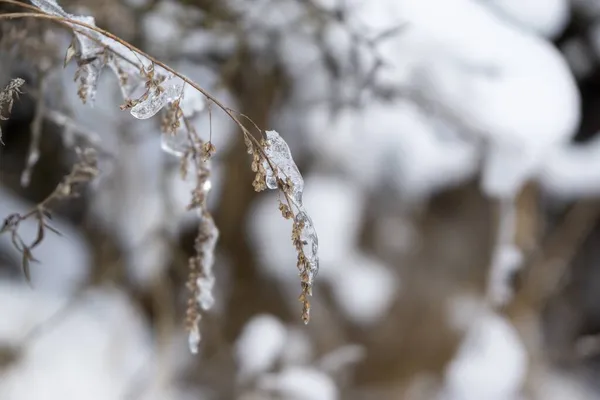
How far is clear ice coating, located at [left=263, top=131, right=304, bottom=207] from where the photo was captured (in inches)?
27.4

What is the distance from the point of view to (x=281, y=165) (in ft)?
2.30

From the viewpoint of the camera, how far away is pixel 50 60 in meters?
1.10

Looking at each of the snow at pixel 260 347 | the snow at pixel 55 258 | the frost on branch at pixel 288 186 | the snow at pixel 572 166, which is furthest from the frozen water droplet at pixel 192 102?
the snow at pixel 572 166

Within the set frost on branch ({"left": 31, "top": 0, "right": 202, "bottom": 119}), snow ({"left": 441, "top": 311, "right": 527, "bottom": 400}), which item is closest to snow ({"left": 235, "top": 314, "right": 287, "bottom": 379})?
snow ({"left": 441, "top": 311, "right": 527, "bottom": 400})

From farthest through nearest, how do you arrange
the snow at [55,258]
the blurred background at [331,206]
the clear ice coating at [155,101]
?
1. the snow at [55,258]
2. the blurred background at [331,206]
3. the clear ice coating at [155,101]

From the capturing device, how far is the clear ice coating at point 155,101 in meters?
0.66

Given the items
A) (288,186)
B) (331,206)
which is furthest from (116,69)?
(331,206)

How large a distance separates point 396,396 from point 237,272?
1.98 ft

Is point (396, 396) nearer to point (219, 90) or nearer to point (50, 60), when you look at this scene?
point (219, 90)

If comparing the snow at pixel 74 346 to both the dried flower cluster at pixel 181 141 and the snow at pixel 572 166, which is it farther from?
the snow at pixel 572 166

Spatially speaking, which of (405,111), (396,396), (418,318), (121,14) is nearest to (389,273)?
(418,318)

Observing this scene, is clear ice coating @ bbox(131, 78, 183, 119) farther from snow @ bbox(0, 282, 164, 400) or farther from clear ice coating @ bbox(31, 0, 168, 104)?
snow @ bbox(0, 282, 164, 400)

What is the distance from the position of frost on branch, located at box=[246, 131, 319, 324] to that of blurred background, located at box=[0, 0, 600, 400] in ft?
1.56

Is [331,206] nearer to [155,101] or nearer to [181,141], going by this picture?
[181,141]
